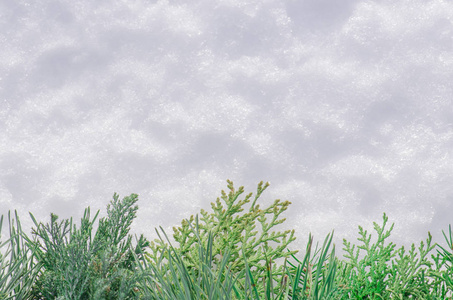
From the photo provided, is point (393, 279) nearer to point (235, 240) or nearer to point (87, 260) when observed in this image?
point (235, 240)

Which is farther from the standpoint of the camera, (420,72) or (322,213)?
(420,72)

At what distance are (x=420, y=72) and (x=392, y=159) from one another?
0.62m

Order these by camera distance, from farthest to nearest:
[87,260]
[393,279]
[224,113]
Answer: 1. [224,113]
2. [393,279]
3. [87,260]

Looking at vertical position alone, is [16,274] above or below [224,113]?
below

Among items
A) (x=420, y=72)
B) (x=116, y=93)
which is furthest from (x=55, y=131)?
(x=420, y=72)

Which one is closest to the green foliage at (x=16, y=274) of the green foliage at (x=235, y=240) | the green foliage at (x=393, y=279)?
the green foliage at (x=235, y=240)

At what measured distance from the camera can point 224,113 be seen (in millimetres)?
2703

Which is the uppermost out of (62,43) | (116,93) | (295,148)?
(62,43)

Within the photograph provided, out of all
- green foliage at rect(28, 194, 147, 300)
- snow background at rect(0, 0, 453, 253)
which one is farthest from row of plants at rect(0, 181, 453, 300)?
snow background at rect(0, 0, 453, 253)

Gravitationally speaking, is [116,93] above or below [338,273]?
above

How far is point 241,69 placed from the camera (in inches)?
115

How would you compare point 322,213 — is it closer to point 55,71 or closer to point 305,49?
point 305,49

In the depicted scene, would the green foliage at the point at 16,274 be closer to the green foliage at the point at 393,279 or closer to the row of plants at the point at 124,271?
the row of plants at the point at 124,271

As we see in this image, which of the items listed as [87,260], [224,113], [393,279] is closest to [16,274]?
[87,260]
